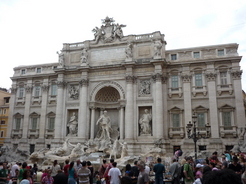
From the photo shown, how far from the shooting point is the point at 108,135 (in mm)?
28297

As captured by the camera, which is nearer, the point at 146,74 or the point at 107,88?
the point at 146,74

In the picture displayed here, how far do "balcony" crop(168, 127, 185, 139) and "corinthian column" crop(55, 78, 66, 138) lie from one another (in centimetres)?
1394

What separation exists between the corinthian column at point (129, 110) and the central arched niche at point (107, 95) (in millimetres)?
2702

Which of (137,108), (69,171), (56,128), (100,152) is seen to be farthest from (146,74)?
(69,171)

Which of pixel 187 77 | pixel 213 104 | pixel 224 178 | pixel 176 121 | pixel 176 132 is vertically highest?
pixel 187 77

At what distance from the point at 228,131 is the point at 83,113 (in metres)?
17.1

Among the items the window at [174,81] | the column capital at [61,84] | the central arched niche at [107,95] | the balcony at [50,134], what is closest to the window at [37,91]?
the column capital at [61,84]

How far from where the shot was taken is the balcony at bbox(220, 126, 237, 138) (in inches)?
996

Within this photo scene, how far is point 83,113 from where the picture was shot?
2989 centimetres

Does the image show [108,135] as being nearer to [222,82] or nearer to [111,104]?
[111,104]

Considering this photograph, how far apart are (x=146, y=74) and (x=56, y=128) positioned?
13544 mm

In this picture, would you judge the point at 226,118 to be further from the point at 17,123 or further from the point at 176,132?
the point at 17,123

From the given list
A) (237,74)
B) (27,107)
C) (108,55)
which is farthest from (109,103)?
(237,74)

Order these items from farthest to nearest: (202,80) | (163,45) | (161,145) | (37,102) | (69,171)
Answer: (37,102) → (163,45) → (202,80) → (161,145) → (69,171)
